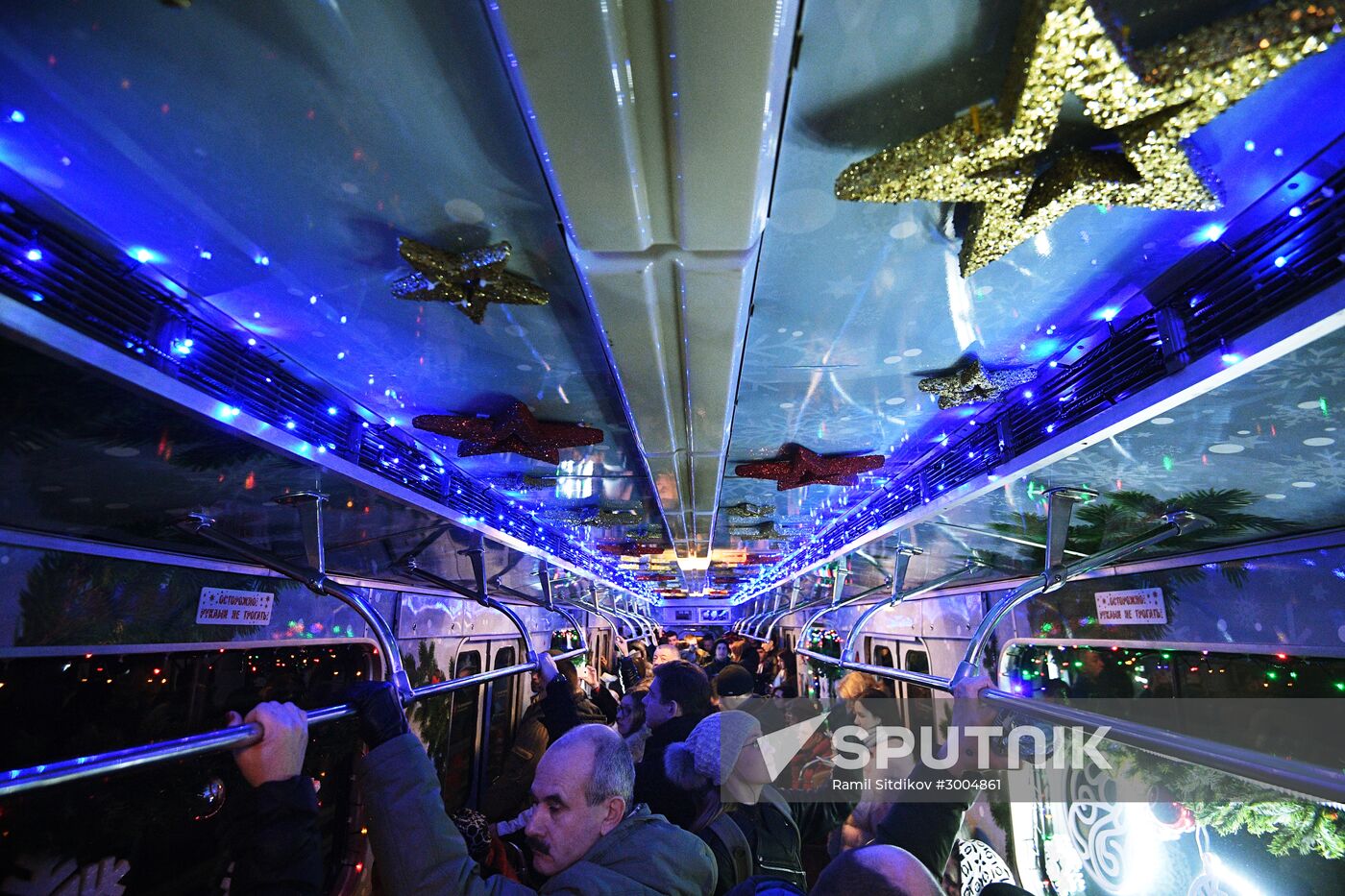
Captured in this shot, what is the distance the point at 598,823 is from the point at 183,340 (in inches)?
84.1

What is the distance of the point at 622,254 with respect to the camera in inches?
67.3

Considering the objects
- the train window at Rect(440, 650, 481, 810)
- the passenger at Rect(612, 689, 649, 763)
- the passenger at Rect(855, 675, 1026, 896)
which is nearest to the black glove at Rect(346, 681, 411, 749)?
the passenger at Rect(855, 675, 1026, 896)

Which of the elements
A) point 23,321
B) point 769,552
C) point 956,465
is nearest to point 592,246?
point 23,321

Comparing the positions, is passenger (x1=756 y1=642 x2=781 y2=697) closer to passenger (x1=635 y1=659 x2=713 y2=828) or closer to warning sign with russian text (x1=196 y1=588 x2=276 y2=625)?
passenger (x1=635 y1=659 x2=713 y2=828)

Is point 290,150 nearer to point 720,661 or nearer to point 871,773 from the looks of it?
point 871,773

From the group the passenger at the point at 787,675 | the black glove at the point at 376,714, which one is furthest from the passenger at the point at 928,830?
the passenger at the point at 787,675

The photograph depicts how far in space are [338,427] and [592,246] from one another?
1.84 m

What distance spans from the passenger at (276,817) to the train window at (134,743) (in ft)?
6.33

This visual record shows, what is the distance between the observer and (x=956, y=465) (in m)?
3.46

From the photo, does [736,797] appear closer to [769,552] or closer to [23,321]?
[23,321]

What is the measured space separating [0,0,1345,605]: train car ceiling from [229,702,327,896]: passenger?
3.28 feet

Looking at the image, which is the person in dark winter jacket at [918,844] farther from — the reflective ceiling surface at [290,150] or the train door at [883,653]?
the train door at [883,653]

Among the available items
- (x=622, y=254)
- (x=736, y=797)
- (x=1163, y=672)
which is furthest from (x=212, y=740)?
(x=1163, y=672)

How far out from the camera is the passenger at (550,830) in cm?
176
